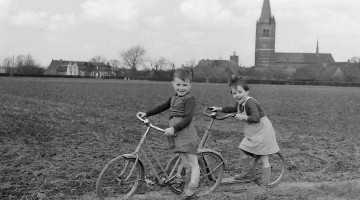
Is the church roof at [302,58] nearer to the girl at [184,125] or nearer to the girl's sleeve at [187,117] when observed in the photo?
the girl at [184,125]

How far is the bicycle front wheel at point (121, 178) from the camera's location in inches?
193

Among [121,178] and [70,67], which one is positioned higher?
[70,67]

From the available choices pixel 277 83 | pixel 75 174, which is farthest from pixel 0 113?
pixel 277 83

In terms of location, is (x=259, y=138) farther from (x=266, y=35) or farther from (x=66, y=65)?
(x=266, y=35)

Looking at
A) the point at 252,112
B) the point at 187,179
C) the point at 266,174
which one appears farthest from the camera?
the point at 266,174

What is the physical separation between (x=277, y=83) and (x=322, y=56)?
312 ft

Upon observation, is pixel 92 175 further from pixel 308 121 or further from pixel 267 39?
pixel 267 39

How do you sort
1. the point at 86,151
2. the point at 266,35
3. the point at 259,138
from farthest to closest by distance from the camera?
the point at 266,35 → the point at 86,151 → the point at 259,138

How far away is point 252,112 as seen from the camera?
5.71 m

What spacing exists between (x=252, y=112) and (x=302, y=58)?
173 metres

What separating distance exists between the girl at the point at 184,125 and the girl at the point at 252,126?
83 centimetres

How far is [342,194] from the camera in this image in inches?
226

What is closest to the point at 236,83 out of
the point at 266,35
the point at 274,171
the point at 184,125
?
the point at 184,125

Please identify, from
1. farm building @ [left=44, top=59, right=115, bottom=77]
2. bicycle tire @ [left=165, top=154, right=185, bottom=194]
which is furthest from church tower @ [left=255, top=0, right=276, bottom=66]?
bicycle tire @ [left=165, top=154, right=185, bottom=194]
